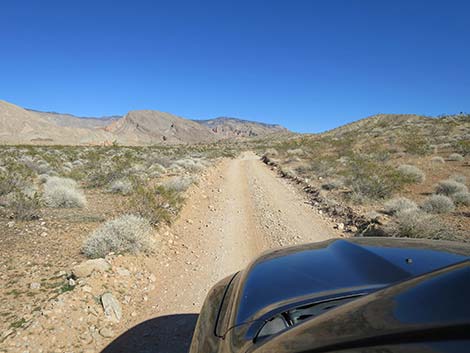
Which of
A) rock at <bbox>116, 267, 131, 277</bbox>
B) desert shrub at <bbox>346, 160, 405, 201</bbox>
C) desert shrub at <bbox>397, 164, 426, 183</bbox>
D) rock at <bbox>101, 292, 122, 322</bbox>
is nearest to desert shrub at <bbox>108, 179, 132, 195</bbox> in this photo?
rock at <bbox>116, 267, 131, 277</bbox>

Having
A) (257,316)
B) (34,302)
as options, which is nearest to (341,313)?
(257,316)

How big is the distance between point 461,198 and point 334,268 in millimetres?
9092

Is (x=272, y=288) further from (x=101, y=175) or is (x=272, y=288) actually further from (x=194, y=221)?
(x=101, y=175)

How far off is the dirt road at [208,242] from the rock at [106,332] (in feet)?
0.48

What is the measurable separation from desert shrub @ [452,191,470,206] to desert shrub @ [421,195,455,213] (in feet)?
2.10

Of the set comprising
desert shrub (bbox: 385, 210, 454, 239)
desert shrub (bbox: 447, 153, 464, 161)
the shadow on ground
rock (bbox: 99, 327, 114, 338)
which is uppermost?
desert shrub (bbox: 447, 153, 464, 161)

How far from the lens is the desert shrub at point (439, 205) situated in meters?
8.27

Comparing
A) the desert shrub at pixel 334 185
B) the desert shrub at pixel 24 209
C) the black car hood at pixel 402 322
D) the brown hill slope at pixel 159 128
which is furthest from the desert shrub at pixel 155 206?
the brown hill slope at pixel 159 128

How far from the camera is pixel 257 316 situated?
1773 millimetres

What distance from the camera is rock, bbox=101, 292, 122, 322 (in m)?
4.04

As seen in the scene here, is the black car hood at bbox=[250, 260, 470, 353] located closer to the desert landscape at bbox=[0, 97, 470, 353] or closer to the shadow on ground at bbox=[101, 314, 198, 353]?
the shadow on ground at bbox=[101, 314, 198, 353]

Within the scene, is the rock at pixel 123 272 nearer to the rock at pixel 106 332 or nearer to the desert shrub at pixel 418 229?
the rock at pixel 106 332

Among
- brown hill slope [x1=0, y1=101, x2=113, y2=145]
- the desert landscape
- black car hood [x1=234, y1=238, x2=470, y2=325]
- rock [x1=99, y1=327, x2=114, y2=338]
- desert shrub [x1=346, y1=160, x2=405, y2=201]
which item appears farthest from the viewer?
brown hill slope [x1=0, y1=101, x2=113, y2=145]

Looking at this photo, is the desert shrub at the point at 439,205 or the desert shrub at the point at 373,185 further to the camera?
the desert shrub at the point at 373,185
